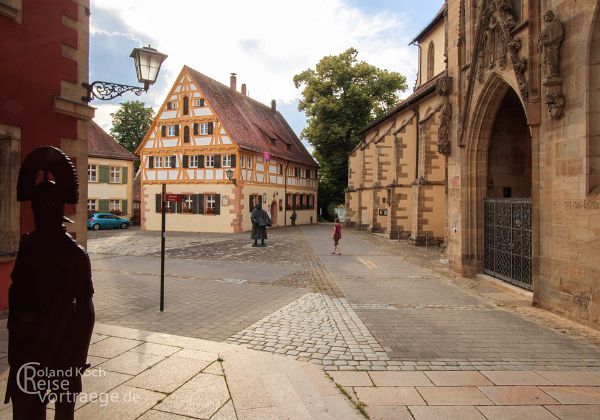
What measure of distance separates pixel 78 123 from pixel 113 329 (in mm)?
3861

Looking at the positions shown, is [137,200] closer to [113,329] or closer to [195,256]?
[195,256]

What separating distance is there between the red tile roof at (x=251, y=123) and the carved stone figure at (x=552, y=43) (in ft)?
77.7

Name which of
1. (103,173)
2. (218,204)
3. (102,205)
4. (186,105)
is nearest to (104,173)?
(103,173)

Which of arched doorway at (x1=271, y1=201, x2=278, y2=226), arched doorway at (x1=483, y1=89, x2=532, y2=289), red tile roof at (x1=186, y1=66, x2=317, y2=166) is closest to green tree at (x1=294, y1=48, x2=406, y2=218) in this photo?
Answer: red tile roof at (x1=186, y1=66, x2=317, y2=166)

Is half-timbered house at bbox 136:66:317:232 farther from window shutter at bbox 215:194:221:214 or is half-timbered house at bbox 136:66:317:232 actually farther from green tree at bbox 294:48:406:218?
green tree at bbox 294:48:406:218

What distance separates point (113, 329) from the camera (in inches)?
227

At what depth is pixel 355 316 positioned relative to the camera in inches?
277

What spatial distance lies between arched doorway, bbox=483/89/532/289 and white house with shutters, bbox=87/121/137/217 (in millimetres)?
34469

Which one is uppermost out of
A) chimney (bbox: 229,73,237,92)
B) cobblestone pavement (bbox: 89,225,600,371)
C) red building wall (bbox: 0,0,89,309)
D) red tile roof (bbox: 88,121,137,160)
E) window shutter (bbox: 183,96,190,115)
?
chimney (bbox: 229,73,237,92)

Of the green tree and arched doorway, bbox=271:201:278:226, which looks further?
the green tree

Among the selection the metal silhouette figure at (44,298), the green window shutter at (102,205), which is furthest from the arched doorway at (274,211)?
the metal silhouette figure at (44,298)

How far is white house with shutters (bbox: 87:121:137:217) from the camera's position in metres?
37.2

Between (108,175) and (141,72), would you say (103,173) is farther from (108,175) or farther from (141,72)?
(141,72)

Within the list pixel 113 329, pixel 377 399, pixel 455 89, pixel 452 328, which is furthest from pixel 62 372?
pixel 455 89
